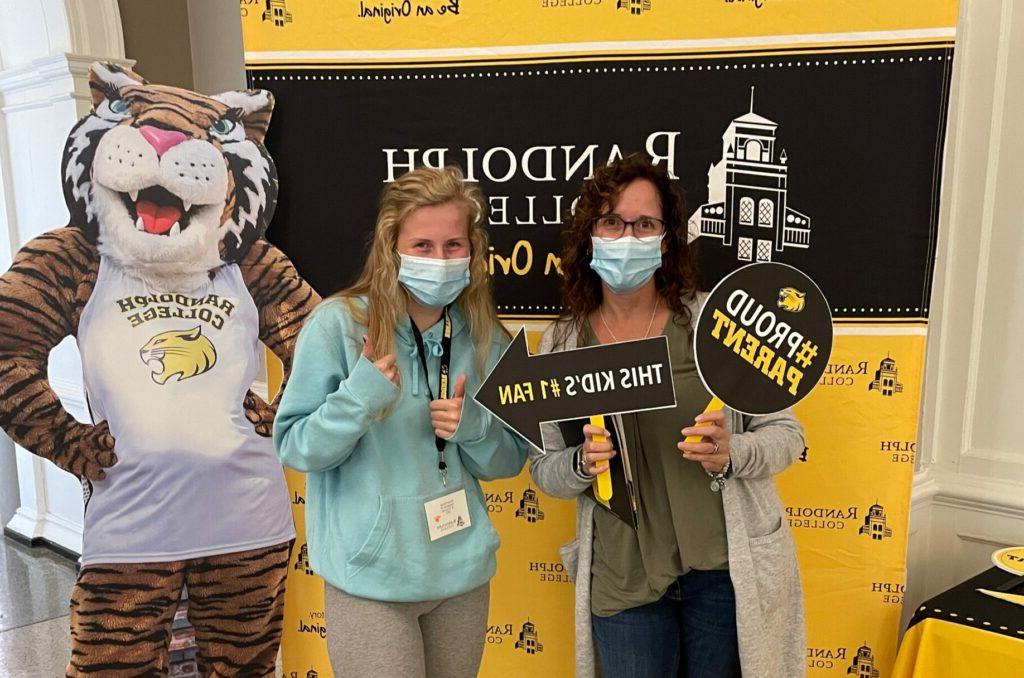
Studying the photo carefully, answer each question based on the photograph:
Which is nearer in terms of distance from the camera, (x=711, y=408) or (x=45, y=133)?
(x=711, y=408)

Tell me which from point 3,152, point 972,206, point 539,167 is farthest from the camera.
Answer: point 3,152

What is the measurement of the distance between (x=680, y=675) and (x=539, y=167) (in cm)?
135

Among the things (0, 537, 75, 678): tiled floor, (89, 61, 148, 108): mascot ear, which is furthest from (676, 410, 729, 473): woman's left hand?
(0, 537, 75, 678): tiled floor

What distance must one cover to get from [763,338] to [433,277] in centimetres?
69

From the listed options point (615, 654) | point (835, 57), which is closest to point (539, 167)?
point (835, 57)

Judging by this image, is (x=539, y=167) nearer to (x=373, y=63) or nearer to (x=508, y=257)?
(x=508, y=257)

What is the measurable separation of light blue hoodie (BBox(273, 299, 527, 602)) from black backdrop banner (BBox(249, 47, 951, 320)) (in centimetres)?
75

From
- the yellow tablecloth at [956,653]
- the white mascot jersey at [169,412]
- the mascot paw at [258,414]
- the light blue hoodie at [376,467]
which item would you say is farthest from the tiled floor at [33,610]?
the yellow tablecloth at [956,653]

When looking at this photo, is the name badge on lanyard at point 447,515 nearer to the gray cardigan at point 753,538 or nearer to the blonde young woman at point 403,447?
the blonde young woman at point 403,447

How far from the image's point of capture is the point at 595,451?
1595mm

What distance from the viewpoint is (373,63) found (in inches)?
88.7

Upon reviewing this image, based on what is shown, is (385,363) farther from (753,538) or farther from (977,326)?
(977,326)

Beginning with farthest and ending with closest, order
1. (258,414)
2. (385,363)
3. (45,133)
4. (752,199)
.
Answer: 1. (45,133)
2. (258,414)
3. (752,199)
4. (385,363)

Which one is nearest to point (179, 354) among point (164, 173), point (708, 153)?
point (164, 173)
